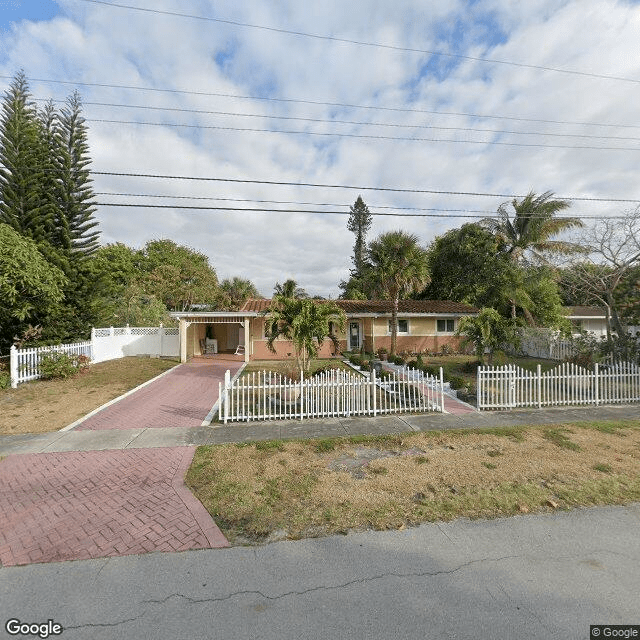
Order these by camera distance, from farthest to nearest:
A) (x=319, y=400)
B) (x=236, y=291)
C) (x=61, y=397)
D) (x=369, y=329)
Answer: (x=236, y=291)
(x=369, y=329)
(x=61, y=397)
(x=319, y=400)

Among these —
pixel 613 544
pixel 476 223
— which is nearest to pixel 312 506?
pixel 613 544

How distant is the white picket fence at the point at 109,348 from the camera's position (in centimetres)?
1173

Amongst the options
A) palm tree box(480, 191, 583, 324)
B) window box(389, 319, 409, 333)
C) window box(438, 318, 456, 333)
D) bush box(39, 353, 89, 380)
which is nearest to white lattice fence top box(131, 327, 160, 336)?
bush box(39, 353, 89, 380)

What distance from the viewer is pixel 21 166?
15.8 metres

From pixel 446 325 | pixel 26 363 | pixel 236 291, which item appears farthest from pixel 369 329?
pixel 236 291

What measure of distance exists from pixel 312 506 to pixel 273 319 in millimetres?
6672

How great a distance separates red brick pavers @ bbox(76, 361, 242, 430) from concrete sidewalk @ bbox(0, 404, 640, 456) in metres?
0.47

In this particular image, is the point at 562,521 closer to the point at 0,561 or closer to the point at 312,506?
the point at 312,506

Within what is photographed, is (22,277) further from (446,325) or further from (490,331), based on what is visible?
(446,325)

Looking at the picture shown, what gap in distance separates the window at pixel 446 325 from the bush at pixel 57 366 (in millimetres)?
19138

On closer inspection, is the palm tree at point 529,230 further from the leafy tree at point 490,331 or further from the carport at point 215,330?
the carport at point 215,330

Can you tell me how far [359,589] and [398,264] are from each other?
15.8 meters

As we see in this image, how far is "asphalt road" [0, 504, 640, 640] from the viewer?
2.52 meters

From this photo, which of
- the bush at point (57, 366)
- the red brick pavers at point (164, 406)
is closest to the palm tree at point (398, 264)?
the red brick pavers at point (164, 406)
